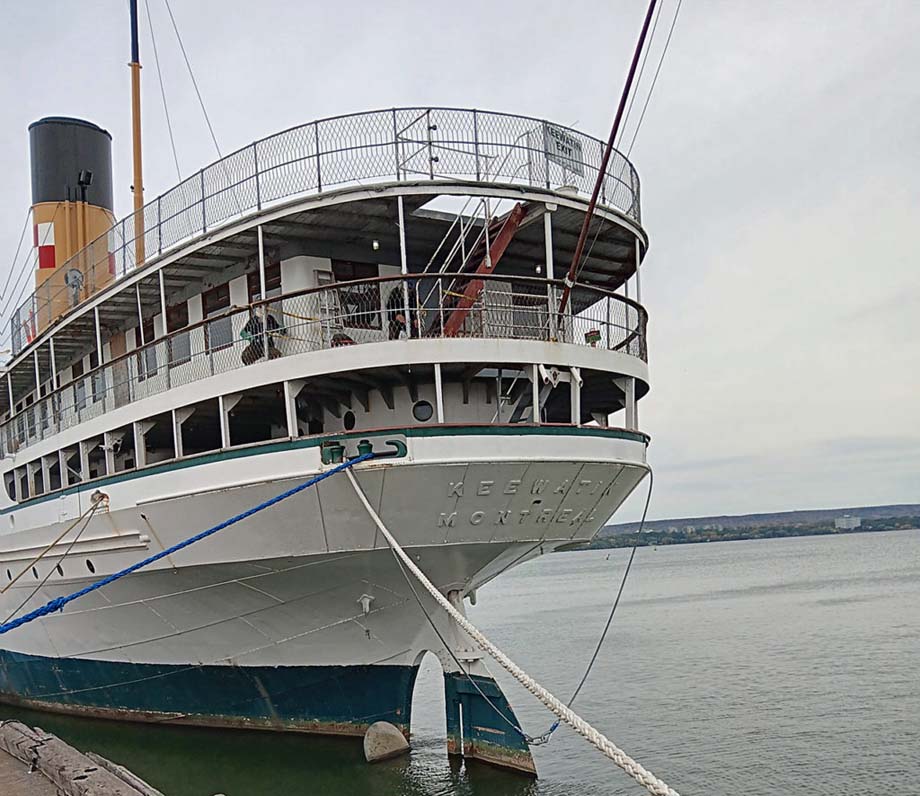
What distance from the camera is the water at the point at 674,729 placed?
1539cm

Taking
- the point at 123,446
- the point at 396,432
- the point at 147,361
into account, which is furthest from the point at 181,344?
the point at 396,432

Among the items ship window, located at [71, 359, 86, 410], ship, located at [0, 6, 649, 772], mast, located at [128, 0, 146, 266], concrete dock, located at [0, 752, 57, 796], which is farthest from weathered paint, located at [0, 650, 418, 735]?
mast, located at [128, 0, 146, 266]

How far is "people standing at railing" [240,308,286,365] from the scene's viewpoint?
13141mm

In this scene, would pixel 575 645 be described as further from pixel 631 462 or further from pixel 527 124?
pixel 527 124

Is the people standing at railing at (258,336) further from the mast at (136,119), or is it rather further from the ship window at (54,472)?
the mast at (136,119)

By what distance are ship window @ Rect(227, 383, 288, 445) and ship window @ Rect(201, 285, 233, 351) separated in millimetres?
912

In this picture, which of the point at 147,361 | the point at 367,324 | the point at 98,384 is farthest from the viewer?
the point at 98,384

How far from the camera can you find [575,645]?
36.1 meters

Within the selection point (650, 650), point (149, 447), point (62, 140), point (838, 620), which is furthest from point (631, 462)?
point (838, 620)

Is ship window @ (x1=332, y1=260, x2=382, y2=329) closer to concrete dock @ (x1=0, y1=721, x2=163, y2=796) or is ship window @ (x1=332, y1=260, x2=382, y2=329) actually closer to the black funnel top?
concrete dock @ (x1=0, y1=721, x2=163, y2=796)

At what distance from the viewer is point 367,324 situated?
1377 centimetres

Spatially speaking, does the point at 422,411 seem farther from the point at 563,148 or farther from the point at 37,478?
the point at 37,478

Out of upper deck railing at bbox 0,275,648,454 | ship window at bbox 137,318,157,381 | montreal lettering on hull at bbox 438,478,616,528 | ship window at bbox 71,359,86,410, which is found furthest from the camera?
ship window at bbox 71,359,86,410

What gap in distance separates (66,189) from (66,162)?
0.73m
